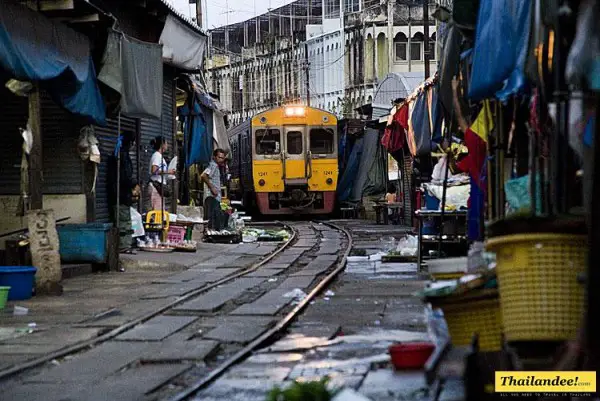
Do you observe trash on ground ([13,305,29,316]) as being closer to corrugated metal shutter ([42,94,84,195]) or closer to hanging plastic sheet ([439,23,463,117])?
hanging plastic sheet ([439,23,463,117])

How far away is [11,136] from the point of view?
16.6 m

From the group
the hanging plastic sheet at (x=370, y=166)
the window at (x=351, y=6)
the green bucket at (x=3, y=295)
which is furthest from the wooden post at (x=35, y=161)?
the window at (x=351, y=6)

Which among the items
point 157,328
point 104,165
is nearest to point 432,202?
point 157,328

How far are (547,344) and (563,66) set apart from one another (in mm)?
2105

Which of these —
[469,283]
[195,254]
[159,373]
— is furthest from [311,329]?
[195,254]

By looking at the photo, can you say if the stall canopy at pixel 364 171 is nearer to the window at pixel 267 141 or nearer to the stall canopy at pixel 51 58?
the window at pixel 267 141

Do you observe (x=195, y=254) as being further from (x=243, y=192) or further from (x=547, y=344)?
(x=243, y=192)

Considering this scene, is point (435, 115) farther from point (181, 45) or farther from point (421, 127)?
point (181, 45)

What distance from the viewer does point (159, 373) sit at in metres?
8.36

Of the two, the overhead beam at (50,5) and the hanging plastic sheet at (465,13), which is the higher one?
the overhead beam at (50,5)

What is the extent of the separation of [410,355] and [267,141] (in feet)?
88.2

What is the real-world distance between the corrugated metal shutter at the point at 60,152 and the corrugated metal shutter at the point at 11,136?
0.43 metres

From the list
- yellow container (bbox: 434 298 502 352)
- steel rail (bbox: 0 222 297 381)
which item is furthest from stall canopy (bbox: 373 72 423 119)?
yellow container (bbox: 434 298 502 352)

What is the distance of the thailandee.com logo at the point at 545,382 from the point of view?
5.59 m
